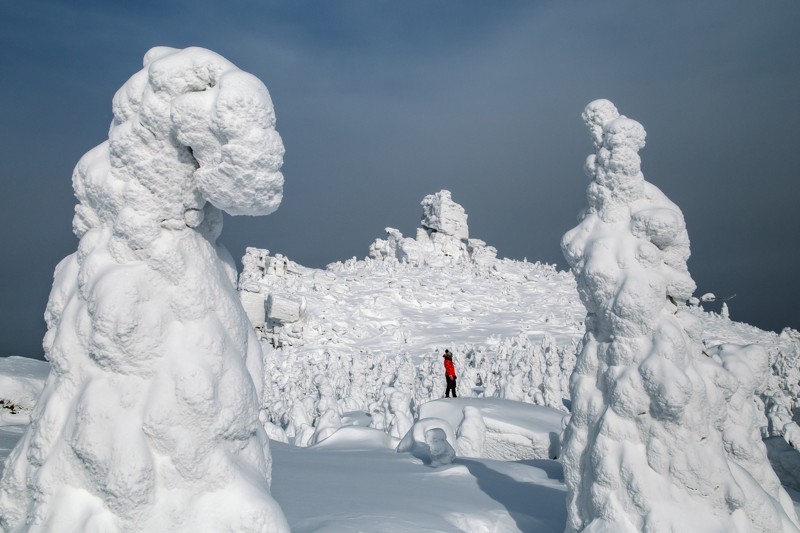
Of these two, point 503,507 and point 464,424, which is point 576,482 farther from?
point 464,424

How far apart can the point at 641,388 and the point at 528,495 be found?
99.1 inches

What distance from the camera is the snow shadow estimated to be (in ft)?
19.6

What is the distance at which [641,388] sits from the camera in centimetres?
501

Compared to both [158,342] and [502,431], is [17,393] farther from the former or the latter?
[502,431]

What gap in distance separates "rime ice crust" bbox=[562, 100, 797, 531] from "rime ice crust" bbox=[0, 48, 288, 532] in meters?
2.84

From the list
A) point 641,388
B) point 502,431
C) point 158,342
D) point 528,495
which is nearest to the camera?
point 158,342

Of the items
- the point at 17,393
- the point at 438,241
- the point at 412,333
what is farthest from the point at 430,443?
the point at 438,241

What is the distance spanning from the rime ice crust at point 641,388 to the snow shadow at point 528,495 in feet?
2.61

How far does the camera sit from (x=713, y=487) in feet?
15.9

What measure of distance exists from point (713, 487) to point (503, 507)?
2.03 meters

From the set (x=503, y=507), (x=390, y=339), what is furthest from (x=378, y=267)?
(x=503, y=507)

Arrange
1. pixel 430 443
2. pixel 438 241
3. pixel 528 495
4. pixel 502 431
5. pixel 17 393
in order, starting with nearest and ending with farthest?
pixel 528 495, pixel 430 443, pixel 17 393, pixel 502 431, pixel 438 241

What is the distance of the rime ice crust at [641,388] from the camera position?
4.87m

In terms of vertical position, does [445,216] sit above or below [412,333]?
above
